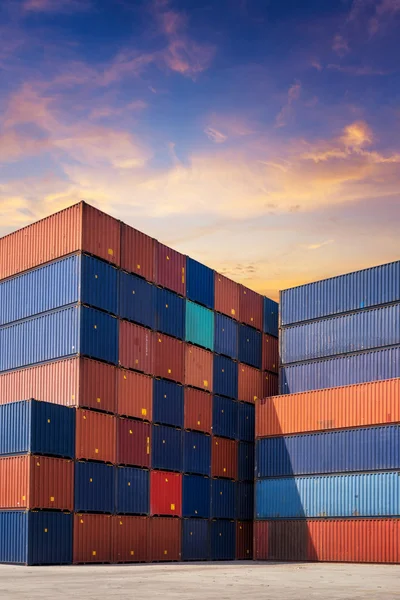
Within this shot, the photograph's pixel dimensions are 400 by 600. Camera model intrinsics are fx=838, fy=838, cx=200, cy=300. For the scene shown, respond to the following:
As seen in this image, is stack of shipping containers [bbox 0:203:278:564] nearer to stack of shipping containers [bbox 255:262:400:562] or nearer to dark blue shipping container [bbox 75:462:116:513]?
dark blue shipping container [bbox 75:462:116:513]

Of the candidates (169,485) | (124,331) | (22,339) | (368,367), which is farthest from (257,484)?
(22,339)

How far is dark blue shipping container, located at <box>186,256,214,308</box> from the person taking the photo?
59.4 m

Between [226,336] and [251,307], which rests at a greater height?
[251,307]

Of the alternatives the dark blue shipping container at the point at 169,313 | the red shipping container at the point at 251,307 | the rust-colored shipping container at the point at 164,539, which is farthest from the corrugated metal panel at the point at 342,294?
the rust-colored shipping container at the point at 164,539

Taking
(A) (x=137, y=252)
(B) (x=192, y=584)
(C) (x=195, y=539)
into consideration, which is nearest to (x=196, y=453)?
(C) (x=195, y=539)

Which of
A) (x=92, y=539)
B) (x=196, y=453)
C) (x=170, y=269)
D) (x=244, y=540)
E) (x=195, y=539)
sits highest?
(x=170, y=269)

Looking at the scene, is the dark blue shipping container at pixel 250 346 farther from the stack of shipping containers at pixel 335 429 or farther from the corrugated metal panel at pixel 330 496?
the corrugated metal panel at pixel 330 496

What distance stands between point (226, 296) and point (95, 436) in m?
17.8

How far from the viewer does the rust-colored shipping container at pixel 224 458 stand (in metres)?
59.4

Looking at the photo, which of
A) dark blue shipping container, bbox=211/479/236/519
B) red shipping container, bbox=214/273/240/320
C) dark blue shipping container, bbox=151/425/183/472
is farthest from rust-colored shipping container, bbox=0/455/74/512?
red shipping container, bbox=214/273/240/320

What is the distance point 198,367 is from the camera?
59.1 metres

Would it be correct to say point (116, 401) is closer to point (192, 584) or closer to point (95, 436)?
point (95, 436)

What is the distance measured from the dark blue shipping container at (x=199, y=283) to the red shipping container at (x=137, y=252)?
161 inches

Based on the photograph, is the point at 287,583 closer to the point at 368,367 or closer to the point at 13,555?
the point at 13,555
